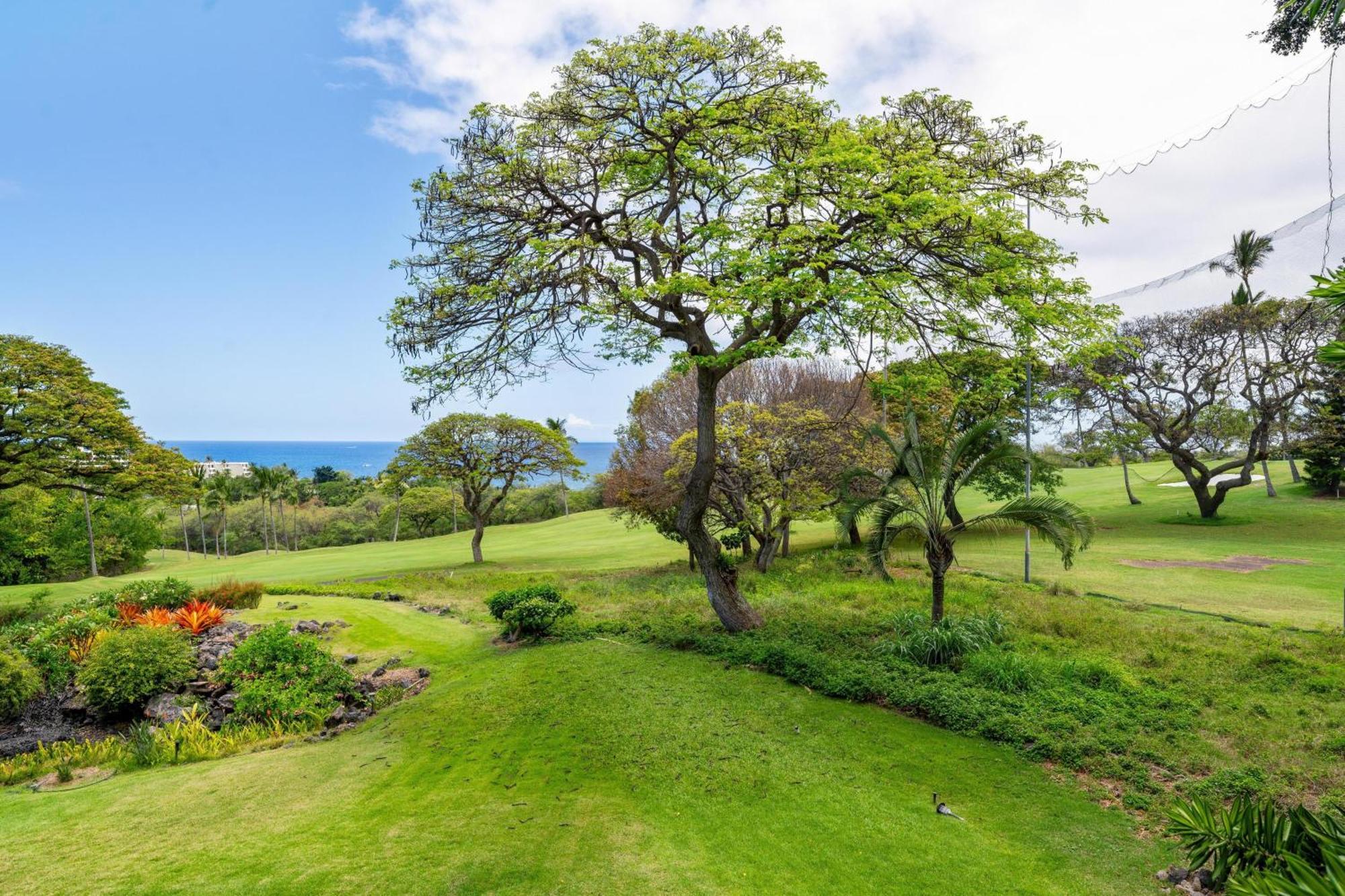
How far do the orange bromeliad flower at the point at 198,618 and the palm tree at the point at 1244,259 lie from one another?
25.8 meters

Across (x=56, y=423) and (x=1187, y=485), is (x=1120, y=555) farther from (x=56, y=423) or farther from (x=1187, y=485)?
(x=56, y=423)

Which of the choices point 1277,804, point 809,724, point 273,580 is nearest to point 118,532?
point 273,580

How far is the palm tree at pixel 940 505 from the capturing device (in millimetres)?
8961

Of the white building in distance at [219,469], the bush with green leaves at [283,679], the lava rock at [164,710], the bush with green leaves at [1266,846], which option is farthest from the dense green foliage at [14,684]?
the white building in distance at [219,469]

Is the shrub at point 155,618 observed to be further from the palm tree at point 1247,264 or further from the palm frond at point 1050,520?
the palm tree at point 1247,264

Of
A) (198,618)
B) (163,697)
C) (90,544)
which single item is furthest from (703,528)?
(90,544)

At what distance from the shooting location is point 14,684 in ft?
29.1

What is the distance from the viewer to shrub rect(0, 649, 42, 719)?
8.77 meters

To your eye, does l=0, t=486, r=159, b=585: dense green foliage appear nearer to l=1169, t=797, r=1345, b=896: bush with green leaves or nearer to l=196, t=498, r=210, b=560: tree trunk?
l=196, t=498, r=210, b=560: tree trunk

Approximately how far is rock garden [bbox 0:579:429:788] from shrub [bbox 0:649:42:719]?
1 centimetres

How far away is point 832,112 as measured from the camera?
30.8ft

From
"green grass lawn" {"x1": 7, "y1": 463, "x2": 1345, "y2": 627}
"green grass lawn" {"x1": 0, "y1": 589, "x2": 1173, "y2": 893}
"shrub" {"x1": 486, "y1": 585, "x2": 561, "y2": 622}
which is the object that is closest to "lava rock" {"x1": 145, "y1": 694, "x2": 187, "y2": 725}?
"green grass lawn" {"x1": 0, "y1": 589, "x2": 1173, "y2": 893}

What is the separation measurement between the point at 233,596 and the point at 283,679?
26.0ft

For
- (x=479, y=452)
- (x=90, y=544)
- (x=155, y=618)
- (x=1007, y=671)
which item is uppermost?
(x=479, y=452)
